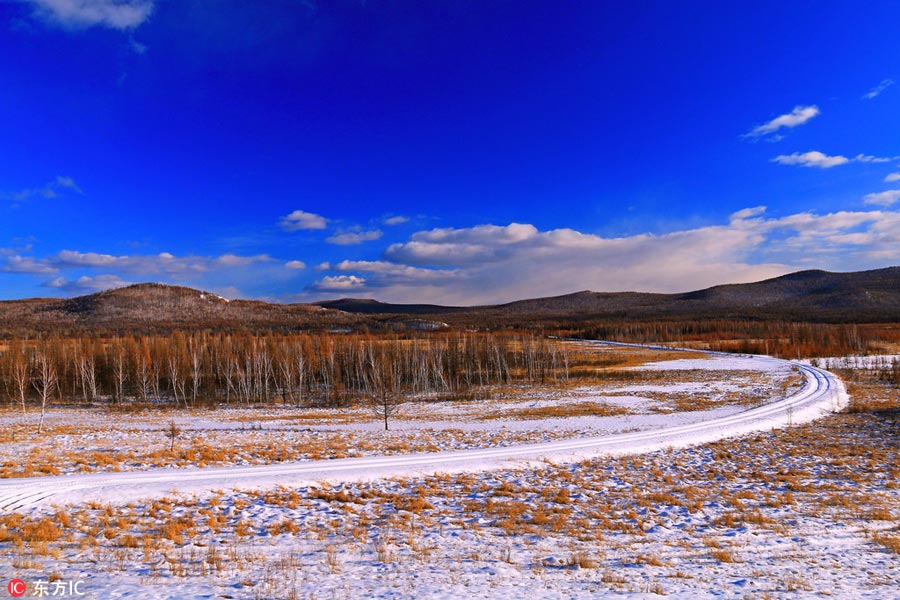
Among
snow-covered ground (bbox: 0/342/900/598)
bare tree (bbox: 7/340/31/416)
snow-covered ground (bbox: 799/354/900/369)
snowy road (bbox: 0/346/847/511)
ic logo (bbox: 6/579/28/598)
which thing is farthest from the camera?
snow-covered ground (bbox: 799/354/900/369)

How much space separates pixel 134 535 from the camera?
12711mm

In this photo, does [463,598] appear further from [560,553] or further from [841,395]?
[841,395]

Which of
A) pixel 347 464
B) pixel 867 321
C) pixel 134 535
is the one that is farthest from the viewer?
pixel 867 321

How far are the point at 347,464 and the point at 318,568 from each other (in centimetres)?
1041

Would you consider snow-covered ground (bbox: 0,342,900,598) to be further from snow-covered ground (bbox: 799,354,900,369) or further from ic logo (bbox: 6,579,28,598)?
snow-covered ground (bbox: 799,354,900,369)

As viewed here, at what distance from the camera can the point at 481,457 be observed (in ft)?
73.5

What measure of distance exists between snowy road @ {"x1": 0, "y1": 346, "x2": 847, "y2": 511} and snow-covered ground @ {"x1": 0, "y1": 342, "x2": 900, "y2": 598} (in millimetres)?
117

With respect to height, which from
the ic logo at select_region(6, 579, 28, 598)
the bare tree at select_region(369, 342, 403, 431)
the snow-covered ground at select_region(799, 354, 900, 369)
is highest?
the ic logo at select_region(6, 579, 28, 598)

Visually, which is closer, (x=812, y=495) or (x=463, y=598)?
(x=463, y=598)

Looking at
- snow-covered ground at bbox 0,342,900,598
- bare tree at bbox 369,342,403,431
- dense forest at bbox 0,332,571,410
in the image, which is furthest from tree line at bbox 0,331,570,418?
snow-covered ground at bbox 0,342,900,598

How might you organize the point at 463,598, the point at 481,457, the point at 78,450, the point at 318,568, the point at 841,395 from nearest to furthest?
the point at 463,598, the point at 318,568, the point at 481,457, the point at 78,450, the point at 841,395

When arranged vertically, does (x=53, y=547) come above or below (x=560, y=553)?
above

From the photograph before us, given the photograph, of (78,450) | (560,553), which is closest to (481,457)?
(560,553)

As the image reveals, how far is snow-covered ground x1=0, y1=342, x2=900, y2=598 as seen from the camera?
32.8 ft
